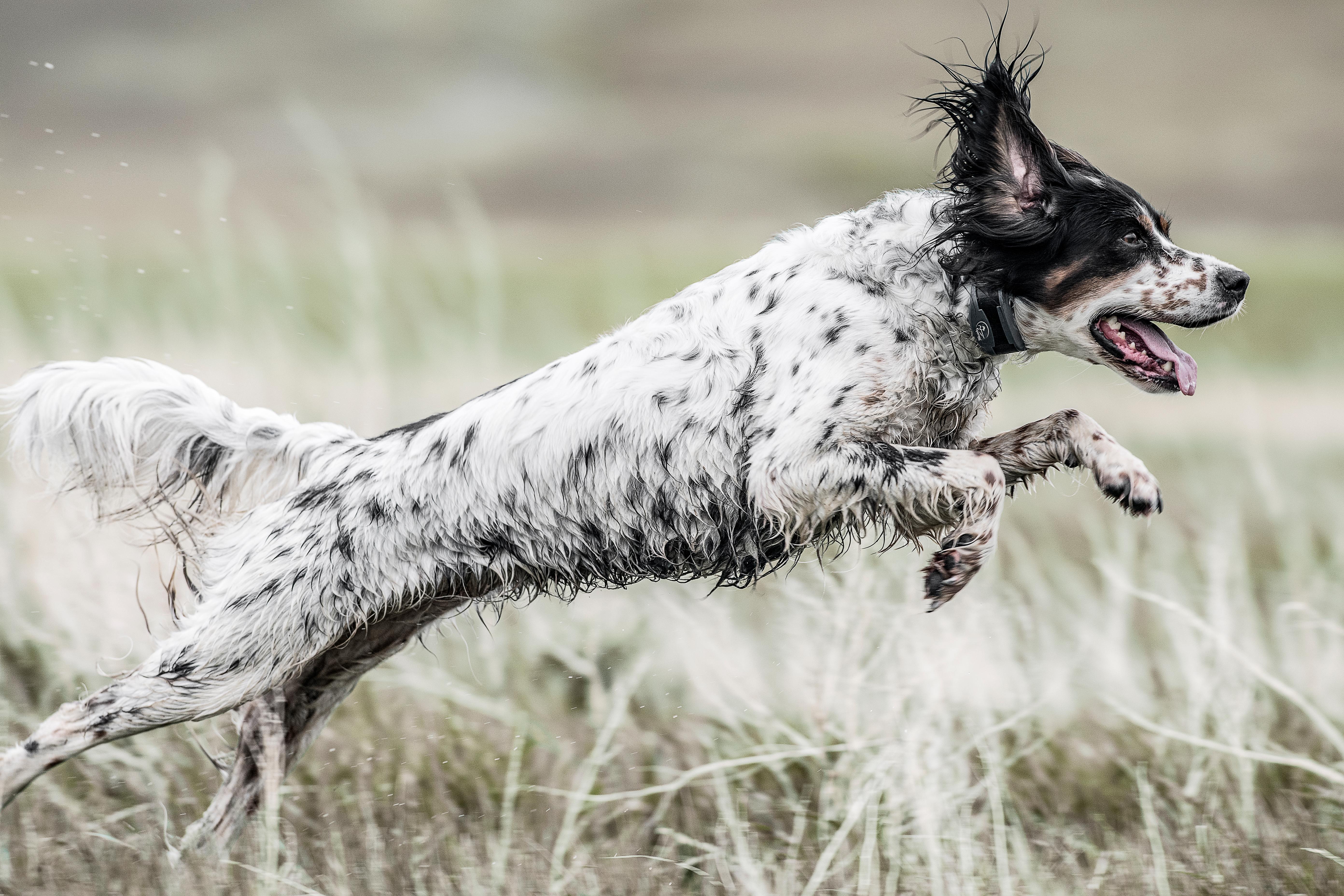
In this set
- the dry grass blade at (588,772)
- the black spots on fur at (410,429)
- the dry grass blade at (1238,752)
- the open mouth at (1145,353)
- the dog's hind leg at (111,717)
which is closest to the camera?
the open mouth at (1145,353)

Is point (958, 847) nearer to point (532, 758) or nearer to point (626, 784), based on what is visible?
point (626, 784)

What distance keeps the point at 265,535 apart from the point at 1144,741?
3.56 m

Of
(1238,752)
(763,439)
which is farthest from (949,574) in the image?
(1238,752)

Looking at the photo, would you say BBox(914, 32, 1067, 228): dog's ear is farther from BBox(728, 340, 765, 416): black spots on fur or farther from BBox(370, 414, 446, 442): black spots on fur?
BBox(370, 414, 446, 442): black spots on fur

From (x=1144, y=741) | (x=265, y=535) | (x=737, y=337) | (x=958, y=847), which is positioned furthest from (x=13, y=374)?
(x=1144, y=741)

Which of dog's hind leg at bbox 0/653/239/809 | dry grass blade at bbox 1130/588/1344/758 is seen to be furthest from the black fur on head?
dog's hind leg at bbox 0/653/239/809

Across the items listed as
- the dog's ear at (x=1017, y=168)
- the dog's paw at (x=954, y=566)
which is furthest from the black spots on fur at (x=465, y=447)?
the dog's ear at (x=1017, y=168)

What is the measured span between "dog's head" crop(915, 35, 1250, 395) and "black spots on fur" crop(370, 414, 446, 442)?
171 cm

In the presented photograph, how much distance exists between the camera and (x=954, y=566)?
3.40 m

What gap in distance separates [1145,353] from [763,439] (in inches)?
47.0

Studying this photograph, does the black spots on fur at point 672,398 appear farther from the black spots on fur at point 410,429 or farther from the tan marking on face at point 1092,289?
the tan marking on face at point 1092,289

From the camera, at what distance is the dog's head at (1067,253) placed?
11.3ft

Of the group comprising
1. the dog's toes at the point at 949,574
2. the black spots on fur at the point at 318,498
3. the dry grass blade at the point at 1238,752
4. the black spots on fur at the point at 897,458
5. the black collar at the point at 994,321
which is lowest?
the dry grass blade at the point at 1238,752

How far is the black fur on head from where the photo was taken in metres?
3.46
